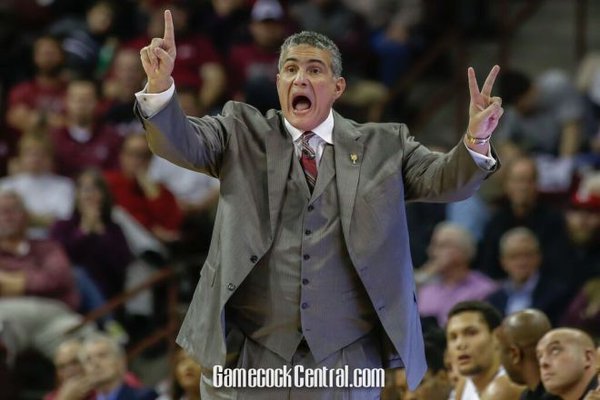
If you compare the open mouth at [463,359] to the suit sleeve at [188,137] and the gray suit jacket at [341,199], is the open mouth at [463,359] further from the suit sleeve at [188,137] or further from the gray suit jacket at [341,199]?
the suit sleeve at [188,137]

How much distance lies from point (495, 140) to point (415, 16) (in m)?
1.70

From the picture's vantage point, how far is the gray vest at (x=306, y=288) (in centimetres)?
477

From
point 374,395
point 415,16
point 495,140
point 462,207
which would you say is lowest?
point 374,395

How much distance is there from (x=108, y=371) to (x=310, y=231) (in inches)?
127

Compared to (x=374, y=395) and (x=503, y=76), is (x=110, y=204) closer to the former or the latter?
(x=503, y=76)

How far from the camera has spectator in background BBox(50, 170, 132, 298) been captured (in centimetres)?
952

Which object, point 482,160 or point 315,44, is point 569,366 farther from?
point 315,44

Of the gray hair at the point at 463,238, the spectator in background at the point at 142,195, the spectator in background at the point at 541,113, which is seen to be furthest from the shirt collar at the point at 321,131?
the spectator in background at the point at 541,113

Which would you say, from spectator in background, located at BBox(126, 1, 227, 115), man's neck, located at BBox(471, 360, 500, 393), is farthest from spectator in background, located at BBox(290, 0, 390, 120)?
man's neck, located at BBox(471, 360, 500, 393)

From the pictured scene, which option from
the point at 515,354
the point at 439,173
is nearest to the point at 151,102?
the point at 439,173

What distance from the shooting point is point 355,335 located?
485 cm

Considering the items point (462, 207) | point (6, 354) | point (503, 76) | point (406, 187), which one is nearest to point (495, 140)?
point (503, 76)

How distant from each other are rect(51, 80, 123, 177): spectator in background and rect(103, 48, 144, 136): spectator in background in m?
0.16

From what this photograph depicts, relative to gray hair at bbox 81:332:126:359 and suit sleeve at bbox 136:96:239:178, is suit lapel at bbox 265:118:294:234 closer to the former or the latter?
suit sleeve at bbox 136:96:239:178
